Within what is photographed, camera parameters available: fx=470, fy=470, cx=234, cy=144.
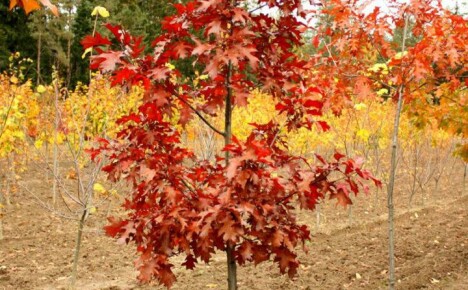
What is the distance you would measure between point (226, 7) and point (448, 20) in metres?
2.25

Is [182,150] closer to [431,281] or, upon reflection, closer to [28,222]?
[431,281]

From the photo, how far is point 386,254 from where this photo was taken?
601cm

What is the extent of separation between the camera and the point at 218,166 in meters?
2.82

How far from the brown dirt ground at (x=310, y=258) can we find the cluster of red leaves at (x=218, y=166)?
222 centimetres

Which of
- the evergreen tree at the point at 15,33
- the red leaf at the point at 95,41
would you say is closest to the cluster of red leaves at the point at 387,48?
the red leaf at the point at 95,41

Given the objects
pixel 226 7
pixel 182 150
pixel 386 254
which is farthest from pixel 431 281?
pixel 226 7

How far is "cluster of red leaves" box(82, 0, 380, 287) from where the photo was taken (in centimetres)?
232

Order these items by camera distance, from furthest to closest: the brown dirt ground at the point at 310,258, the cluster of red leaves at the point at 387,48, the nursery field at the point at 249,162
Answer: the brown dirt ground at the point at 310,258
the cluster of red leaves at the point at 387,48
the nursery field at the point at 249,162

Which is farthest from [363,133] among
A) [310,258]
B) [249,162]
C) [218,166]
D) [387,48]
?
[249,162]

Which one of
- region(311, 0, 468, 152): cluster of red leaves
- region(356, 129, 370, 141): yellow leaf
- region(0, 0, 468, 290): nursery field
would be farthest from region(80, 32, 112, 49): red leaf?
region(356, 129, 370, 141): yellow leaf

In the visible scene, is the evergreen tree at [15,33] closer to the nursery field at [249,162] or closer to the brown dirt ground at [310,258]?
the nursery field at [249,162]

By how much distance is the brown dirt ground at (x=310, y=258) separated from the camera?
5098 millimetres

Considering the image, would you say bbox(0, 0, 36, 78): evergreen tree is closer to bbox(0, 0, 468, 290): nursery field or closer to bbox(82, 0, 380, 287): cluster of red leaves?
bbox(0, 0, 468, 290): nursery field

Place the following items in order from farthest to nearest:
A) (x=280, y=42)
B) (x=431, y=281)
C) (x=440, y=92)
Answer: (x=431, y=281)
(x=440, y=92)
(x=280, y=42)
